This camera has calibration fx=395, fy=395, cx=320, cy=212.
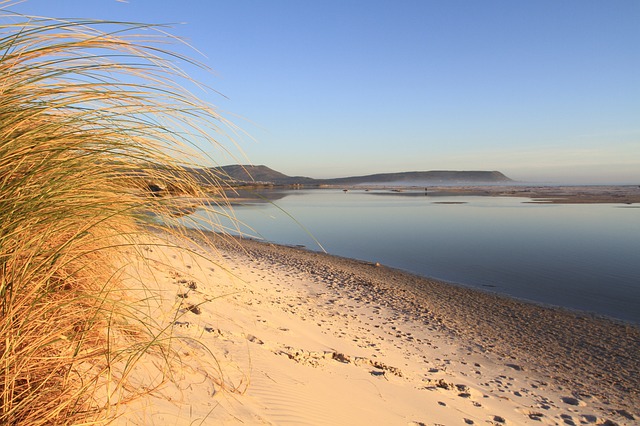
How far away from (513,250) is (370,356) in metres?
14.2

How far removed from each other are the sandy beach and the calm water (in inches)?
71.2

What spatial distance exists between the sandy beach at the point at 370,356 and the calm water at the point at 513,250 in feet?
5.94

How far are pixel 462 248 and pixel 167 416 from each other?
17634 millimetres

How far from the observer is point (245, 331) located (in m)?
5.01

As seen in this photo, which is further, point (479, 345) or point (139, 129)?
point (479, 345)

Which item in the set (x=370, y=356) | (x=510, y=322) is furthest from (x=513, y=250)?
(x=370, y=356)

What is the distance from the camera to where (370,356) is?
18.8 feet

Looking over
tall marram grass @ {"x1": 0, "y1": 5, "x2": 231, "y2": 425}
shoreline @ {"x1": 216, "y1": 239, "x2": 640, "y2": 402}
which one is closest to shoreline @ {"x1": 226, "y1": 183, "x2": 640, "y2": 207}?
shoreline @ {"x1": 216, "y1": 239, "x2": 640, "y2": 402}

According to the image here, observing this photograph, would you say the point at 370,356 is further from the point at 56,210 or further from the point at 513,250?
the point at 513,250

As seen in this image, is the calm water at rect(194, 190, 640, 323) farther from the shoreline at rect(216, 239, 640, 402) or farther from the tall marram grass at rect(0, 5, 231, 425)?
the tall marram grass at rect(0, 5, 231, 425)

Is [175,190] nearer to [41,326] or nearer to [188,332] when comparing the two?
[41,326]

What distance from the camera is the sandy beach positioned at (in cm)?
293

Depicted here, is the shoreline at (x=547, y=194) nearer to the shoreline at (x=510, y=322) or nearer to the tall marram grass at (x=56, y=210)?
the shoreline at (x=510, y=322)

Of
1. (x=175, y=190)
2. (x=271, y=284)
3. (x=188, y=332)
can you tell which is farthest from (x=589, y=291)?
(x=175, y=190)
